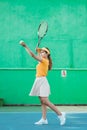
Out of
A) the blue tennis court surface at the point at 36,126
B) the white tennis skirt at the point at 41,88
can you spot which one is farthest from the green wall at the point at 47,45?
the white tennis skirt at the point at 41,88

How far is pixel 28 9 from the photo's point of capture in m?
14.0

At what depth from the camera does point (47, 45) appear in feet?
45.7

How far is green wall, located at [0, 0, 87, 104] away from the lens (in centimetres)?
1367

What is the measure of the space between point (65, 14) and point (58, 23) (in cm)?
42

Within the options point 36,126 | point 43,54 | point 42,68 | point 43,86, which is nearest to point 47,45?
point 43,54

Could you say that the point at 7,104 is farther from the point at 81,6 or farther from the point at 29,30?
the point at 81,6

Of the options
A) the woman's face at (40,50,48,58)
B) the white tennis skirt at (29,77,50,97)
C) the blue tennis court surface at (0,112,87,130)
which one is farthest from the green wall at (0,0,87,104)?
the white tennis skirt at (29,77,50,97)

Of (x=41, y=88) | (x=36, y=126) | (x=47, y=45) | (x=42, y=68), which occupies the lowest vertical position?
(x=36, y=126)

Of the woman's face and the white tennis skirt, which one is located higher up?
the woman's face

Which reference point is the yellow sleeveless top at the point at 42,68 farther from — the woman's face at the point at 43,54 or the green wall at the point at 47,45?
the green wall at the point at 47,45

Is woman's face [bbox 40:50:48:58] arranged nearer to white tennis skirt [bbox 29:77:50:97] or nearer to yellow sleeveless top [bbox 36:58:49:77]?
yellow sleeveless top [bbox 36:58:49:77]

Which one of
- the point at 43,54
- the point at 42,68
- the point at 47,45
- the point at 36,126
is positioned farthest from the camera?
the point at 47,45

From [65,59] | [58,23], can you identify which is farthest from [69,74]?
[58,23]

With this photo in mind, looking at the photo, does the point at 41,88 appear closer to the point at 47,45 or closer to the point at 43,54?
the point at 43,54
